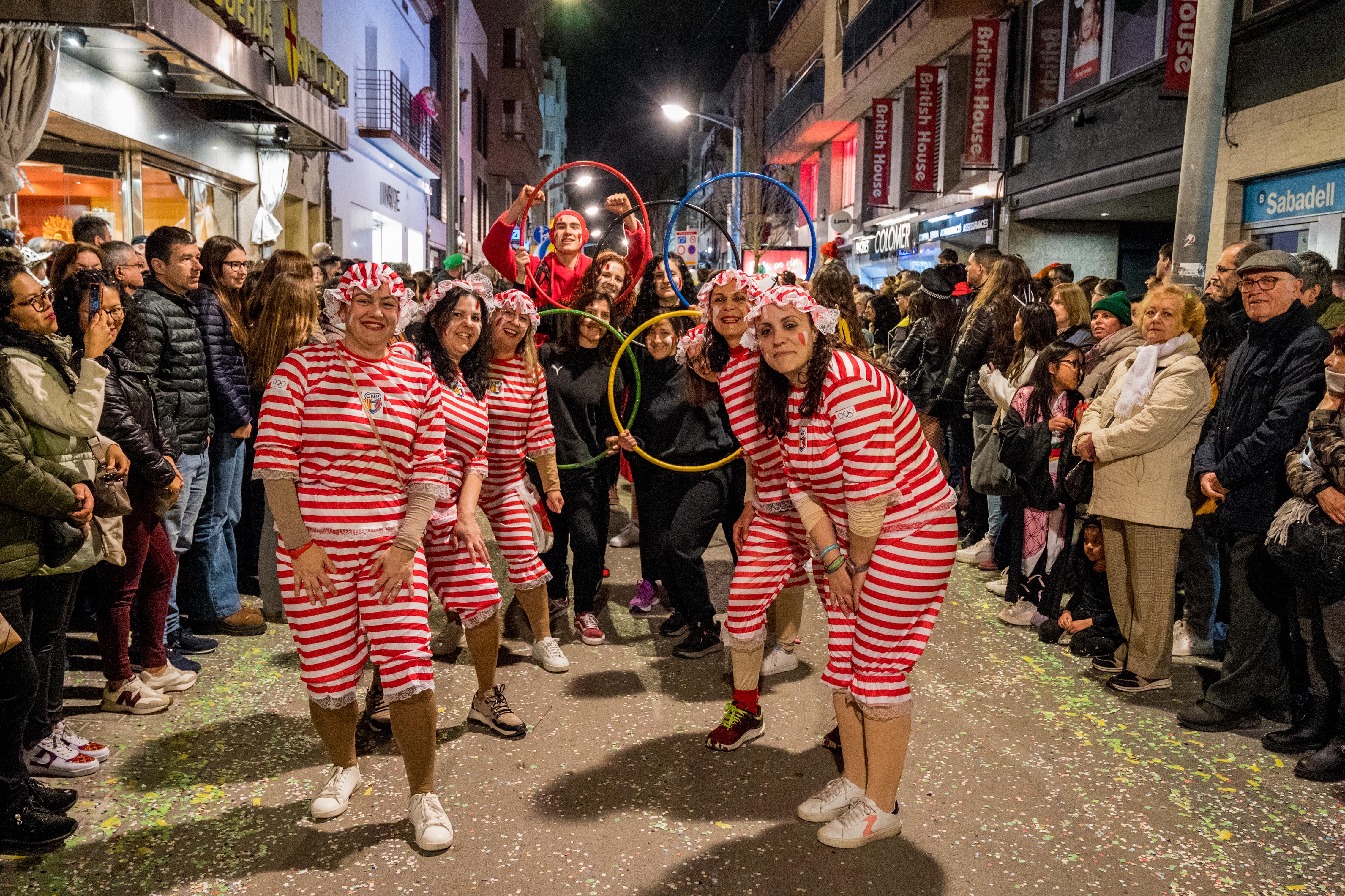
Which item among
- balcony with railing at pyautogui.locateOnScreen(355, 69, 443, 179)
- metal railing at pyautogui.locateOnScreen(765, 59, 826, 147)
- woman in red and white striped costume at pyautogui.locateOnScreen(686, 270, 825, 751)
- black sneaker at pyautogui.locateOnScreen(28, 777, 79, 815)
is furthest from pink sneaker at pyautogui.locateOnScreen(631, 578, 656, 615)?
metal railing at pyautogui.locateOnScreen(765, 59, 826, 147)

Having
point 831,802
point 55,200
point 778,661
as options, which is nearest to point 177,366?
point 778,661

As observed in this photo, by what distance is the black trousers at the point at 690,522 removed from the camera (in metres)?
5.68

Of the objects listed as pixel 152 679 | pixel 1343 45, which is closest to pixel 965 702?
pixel 152 679

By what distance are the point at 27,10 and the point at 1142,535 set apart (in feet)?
33.1

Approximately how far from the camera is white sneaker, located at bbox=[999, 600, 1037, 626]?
6391mm

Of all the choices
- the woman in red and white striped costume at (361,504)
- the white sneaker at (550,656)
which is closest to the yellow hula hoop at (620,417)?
the white sneaker at (550,656)

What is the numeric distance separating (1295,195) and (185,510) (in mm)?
10833

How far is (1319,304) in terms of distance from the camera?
584cm

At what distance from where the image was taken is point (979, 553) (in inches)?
307

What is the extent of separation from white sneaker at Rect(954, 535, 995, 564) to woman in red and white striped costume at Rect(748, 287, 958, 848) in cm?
415

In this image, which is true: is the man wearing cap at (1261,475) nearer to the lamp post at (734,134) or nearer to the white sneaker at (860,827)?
the white sneaker at (860,827)

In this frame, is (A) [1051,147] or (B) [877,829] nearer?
(B) [877,829]

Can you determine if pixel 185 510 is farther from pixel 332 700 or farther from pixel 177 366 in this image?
pixel 332 700

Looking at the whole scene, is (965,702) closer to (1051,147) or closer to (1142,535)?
(1142,535)
